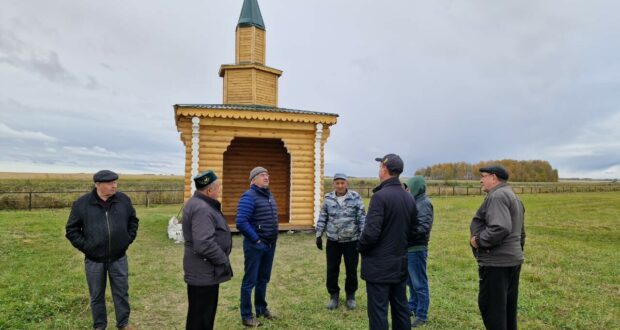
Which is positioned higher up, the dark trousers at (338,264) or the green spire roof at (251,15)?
the green spire roof at (251,15)

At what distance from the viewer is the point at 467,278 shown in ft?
23.0

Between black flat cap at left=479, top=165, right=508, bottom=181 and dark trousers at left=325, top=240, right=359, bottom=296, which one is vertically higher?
black flat cap at left=479, top=165, right=508, bottom=181

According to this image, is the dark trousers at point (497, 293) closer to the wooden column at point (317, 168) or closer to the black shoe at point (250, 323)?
the black shoe at point (250, 323)

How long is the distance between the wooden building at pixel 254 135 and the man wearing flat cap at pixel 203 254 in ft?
22.9

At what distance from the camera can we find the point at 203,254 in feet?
11.5

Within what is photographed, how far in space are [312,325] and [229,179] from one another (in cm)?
912

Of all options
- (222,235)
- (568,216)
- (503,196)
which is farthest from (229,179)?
(568,216)

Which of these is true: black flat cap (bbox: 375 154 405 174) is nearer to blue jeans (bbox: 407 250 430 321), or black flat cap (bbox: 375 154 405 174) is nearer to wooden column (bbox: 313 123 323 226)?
blue jeans (bbox: 407 250 430 321)

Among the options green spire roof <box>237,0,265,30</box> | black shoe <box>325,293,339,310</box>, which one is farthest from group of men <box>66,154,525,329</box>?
green spire roof <box>237,0,265,30</box>

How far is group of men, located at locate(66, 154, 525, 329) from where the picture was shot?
11.9 ft

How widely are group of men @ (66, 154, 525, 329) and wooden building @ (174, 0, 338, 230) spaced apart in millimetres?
6105

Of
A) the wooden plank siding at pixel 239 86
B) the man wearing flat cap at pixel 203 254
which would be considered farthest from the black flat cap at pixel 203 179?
the wooden plank siding at pixel 239 86

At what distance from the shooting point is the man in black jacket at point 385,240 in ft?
12.1

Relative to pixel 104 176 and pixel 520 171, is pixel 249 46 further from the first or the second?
pixel 520 171
